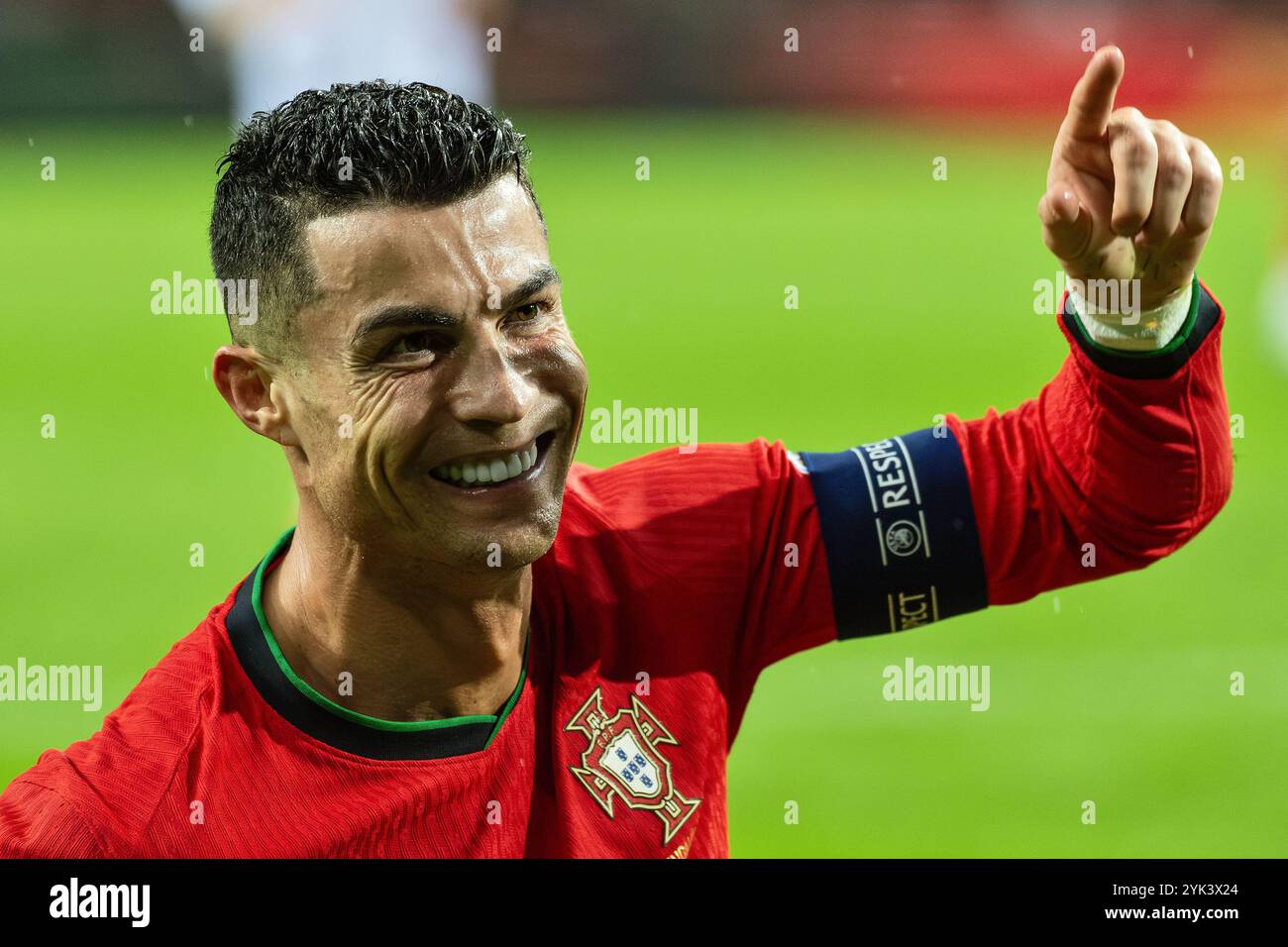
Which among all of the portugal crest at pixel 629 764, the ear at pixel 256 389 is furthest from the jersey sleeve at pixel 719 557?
the ear at pixel 256 389

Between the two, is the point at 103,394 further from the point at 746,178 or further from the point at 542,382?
the point at 542,382

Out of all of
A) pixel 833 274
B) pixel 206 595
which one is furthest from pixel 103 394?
pixel 833 274

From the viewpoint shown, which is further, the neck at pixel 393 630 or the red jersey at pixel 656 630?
the neck at pixel 393 630

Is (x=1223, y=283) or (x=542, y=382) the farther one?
(x=1223, y=283)

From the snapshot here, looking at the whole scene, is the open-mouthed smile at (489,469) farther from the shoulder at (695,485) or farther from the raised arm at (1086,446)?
the raised arm at (1086,446)

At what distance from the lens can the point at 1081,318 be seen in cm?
231

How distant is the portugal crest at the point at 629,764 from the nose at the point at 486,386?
533mm

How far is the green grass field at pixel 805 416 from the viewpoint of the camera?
17.1ft

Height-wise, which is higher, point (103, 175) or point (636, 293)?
point (103, 175)

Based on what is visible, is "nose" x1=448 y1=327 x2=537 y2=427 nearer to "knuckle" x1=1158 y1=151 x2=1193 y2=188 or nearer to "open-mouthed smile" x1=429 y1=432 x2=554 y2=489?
"open-mouthed smile" x1=429 y1=432 x2=554 y2=489

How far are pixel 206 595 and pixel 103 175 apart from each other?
342 inches

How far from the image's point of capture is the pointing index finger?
196 centimetres

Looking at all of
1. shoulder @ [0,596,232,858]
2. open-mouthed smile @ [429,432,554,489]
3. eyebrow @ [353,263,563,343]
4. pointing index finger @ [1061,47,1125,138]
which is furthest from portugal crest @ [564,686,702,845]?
pointing index finger @ [1061,47,1125,138]

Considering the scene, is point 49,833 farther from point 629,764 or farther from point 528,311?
point 528,311
